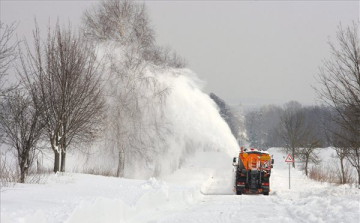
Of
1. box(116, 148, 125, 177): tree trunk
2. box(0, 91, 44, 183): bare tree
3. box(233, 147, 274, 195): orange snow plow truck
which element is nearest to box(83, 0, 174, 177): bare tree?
box(116, 148, 125, 177): tree trunk

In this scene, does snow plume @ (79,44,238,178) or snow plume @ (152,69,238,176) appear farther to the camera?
snow plume @ (152,69,238,176)

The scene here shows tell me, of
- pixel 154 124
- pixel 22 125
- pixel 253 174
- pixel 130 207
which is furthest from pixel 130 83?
pixel 130 207

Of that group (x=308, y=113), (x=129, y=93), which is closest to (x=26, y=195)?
(x=129, y=93)

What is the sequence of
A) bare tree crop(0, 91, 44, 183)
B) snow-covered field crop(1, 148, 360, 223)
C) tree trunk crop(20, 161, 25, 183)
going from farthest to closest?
bare tree crop(0, 91, 44, 183), tree trunk crop(20, 161, 25, 183), snow-covered field crop(1, 148, 360, 223)

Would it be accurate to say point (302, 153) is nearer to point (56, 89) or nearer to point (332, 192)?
point (332, 192)

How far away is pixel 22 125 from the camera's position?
12.3 meters

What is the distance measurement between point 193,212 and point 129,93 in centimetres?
1460

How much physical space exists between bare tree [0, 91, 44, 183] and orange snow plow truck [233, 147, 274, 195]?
32.6ft

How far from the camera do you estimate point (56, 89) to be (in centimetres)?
1387

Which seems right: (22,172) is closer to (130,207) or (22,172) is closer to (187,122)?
(130,207)

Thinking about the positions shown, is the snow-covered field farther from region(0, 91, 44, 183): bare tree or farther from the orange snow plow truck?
the orange snow plow truck

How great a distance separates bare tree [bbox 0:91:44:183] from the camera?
1236cm

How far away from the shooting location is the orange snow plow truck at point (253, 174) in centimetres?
1908

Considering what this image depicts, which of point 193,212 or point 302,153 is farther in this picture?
point 302,153
